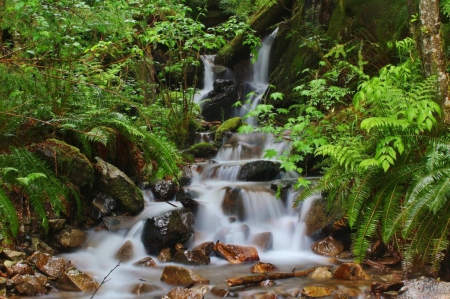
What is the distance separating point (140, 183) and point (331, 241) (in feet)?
12.0

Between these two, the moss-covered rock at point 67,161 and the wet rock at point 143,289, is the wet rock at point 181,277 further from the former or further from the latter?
the moss-covered rock at point 67,161

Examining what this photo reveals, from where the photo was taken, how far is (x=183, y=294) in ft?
13.6

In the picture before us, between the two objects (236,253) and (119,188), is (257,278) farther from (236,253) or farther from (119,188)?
(119,188)

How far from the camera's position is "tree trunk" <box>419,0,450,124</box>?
15.4 feet

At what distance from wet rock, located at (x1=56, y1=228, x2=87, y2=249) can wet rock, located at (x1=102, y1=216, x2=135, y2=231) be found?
17.1 inches

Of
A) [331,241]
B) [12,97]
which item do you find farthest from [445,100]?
[12,97]

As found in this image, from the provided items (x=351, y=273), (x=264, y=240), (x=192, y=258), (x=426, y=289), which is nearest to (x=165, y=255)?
(x=192, y=258)

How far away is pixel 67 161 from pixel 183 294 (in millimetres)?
2781

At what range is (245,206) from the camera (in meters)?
7.09

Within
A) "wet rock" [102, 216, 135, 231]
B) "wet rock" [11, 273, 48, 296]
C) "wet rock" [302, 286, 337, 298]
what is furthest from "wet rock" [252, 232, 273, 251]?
"wet rock" [11, 273, 48, 296]

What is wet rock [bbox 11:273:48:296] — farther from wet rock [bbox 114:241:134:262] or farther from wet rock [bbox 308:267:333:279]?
wet rock [bbox 308:267:333:279]

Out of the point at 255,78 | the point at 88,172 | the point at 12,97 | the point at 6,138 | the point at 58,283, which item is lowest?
the point at 58,283

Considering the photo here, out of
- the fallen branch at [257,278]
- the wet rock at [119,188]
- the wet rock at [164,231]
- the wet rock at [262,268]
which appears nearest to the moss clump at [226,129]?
the wet rock at [119,188]

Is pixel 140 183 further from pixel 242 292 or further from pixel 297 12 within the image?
pixel 297 12
